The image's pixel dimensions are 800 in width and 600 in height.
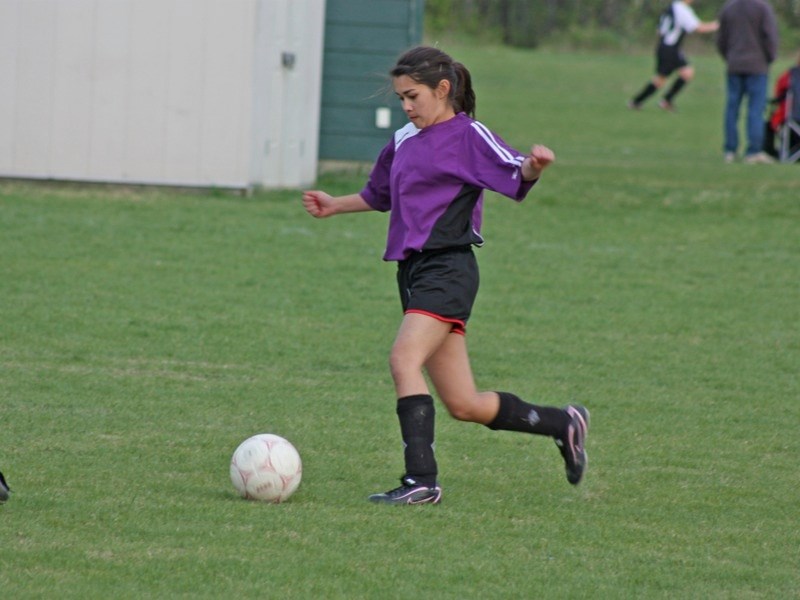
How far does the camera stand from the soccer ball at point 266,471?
474cm

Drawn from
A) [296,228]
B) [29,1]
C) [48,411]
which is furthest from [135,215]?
[48,411]

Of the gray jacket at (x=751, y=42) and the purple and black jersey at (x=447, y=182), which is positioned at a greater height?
the gray jacket at (x=751, y=42)

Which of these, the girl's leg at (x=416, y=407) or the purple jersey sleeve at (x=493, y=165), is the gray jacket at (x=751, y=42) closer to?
the purple jersey sleeve at (x=493, y=165)

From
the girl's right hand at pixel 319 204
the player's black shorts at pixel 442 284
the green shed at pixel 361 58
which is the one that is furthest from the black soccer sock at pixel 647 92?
the player's black shorts at pixel 442 284

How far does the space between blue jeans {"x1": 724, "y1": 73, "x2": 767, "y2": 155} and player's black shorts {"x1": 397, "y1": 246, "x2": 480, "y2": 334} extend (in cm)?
1282

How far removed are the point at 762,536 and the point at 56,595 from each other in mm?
2253

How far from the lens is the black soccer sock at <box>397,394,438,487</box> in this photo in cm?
483

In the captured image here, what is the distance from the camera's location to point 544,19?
4200cm

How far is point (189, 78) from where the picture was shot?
512 inches

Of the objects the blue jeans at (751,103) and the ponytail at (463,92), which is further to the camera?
the blue jeans at (751,103)

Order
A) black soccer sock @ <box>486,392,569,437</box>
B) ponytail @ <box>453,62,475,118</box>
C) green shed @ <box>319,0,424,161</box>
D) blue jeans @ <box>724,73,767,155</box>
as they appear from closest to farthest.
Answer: ponytail @ <box>453,62,475,118</box>
black soccer sock @ <box>486,392,569,437</box>
green shed @ <box>319,0,424,161</box>
blue jeans @ <box>724,73,767,155</box>

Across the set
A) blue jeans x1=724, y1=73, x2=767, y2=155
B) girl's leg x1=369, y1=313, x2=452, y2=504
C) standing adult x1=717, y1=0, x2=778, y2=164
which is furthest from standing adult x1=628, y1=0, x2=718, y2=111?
girl's leg x1=369, y1=313, x2=452, y2=504

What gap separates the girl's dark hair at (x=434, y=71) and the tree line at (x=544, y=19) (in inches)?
1424

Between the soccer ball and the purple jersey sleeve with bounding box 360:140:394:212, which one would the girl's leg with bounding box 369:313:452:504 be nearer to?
the soccer ball
